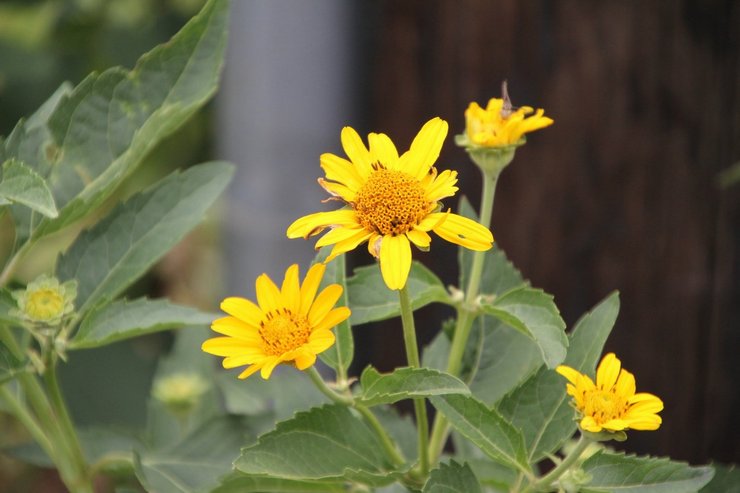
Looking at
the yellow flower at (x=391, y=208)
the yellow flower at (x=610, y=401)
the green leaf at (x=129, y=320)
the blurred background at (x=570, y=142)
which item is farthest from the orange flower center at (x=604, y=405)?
the blurred background at (x=570, y=142)

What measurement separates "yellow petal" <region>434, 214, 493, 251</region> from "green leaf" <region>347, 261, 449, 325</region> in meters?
0.07

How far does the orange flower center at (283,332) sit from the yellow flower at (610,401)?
14cm

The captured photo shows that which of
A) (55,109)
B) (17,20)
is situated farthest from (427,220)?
(17,20)

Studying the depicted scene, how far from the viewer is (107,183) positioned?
24.5 inches

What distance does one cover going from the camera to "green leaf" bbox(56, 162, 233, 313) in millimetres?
671

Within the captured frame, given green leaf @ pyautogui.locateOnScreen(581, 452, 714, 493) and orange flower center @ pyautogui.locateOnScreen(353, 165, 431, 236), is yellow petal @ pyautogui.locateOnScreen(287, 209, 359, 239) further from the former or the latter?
green leaf @ pyautogui.locateOnScreen(581, 452, 714, 493)

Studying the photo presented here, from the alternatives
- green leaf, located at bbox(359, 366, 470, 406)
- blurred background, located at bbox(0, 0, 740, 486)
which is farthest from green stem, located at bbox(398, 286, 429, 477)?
blurred background, located at bbox(0, 0, 740, 486)

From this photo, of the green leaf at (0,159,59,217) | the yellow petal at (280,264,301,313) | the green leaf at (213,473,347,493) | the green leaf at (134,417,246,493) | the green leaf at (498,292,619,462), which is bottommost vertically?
the green leaf at (134,417,246,493)

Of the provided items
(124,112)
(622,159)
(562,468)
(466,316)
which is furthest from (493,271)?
(622,159)

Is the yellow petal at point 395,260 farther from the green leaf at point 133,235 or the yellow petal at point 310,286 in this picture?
the green leaf at point 133,235

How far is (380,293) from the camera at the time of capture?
0.59 m

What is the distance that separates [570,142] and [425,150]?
0.81m

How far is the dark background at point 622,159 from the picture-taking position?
4.07 feet

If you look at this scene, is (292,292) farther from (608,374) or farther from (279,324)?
(608,374)
